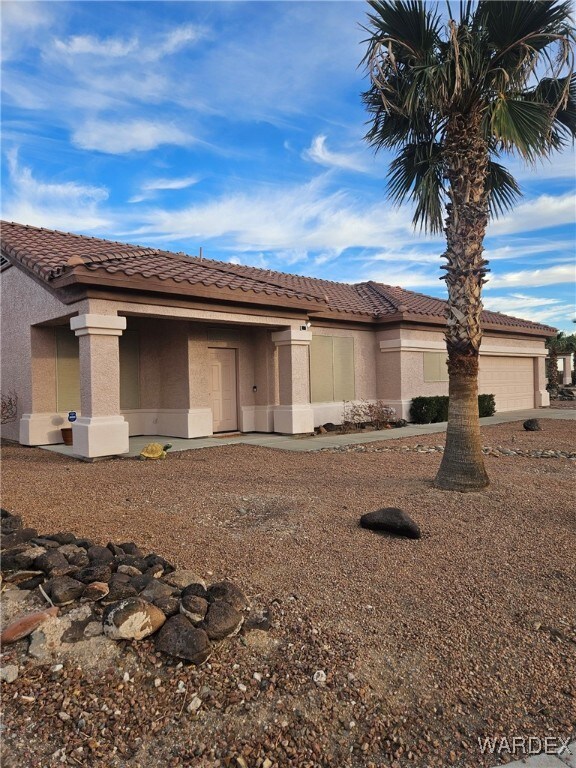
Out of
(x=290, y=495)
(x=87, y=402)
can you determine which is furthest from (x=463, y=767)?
(x=87, y=402)

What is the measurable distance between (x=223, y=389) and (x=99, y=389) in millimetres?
4415

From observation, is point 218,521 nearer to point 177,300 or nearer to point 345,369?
point 177,300

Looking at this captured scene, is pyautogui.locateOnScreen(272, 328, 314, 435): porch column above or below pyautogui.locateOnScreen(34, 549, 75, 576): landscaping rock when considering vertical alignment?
above

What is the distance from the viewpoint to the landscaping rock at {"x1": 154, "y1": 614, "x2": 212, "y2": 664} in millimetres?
2859

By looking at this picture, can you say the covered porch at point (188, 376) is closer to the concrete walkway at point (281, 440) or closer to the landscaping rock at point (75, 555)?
the concrete walkway at point (281, 440)

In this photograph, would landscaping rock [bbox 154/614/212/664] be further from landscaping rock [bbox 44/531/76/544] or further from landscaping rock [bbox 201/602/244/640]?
landscaping rock [bbox 44/531/76/544]

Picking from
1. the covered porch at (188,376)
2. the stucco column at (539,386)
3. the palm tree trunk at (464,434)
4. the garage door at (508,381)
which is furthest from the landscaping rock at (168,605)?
the stucco column at (539,386)

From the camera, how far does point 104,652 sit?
9.40 ft

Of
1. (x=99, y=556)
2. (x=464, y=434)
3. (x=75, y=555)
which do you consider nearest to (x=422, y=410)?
(x=464, y=434)

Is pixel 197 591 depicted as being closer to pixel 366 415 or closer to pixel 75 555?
pixel 75 555

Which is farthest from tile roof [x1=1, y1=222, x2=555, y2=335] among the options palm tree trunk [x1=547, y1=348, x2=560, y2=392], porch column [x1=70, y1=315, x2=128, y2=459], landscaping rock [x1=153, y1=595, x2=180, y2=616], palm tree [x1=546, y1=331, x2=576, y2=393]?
palm tree trunk [x1=547, y1=348, x2=560, y2=392]

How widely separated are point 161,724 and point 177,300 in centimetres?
943

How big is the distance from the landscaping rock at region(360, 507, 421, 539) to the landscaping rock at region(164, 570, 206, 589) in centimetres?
206

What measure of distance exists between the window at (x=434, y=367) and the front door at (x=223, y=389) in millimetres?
6848
